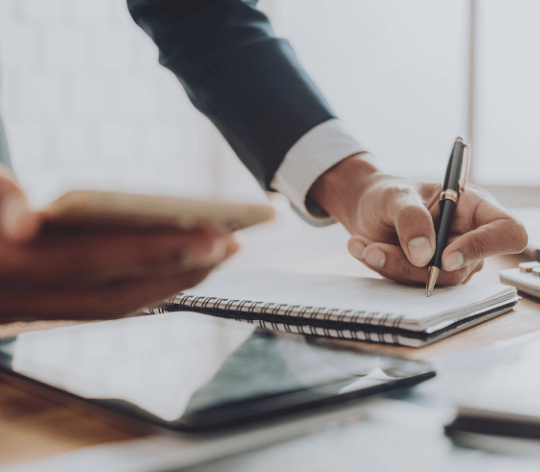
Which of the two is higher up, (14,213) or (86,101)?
(14,213)

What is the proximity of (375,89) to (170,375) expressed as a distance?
1843 mm

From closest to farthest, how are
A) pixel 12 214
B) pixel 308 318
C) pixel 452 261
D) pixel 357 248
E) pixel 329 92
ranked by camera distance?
pixel 12 214 → pixel 308 318 → pixel 452 261 → pixel 357 248 → pixel 329 92

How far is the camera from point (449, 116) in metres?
2.00

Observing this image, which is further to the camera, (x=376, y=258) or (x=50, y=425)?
(x=376, y=258)

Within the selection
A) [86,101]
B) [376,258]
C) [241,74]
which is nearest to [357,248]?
[376,258]

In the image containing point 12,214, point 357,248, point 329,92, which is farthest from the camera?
point 329,92

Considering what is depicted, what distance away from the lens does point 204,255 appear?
0.54 ft

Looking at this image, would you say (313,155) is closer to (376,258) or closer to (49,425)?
(376,258)

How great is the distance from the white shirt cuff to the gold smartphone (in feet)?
1.71

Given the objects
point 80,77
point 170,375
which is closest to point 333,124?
point 170,375

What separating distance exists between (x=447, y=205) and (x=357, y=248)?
0.11m

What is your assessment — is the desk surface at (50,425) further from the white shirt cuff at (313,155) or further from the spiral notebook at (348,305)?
the white shirt cuff at (313,155)

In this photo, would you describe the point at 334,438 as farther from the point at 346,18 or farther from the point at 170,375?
the point at 346,18

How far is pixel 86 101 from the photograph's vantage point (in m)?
1.38
